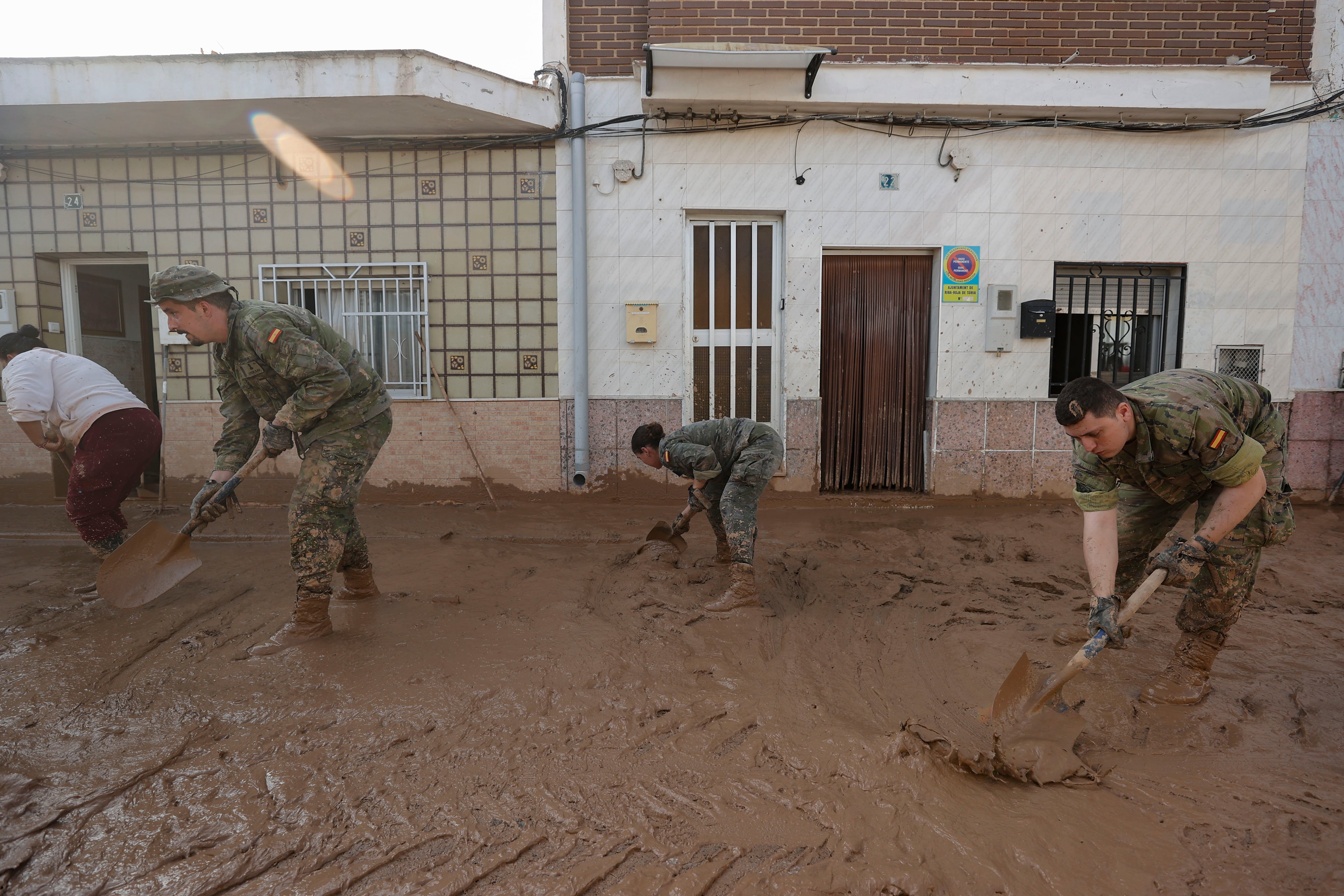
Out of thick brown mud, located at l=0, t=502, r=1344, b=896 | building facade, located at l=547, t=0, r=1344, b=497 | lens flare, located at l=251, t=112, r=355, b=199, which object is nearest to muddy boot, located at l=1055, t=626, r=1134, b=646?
thick brown mud, located at l=0, t=502, r=1344, b=896

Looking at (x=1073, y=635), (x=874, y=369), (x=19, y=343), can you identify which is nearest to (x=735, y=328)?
(x=874, y=369)

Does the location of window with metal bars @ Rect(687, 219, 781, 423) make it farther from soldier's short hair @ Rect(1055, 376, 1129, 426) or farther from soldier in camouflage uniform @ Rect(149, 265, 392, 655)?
soldier's short hair @ Rect(1055, 376, 1129, 426)

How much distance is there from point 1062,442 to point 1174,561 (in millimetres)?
3899

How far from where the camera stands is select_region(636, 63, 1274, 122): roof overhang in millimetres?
5418

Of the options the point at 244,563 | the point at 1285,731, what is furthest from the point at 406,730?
the point at 1285,731

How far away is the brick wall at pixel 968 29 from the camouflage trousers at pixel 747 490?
379cm

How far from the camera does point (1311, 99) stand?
18.6 ft

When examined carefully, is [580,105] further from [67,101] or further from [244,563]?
[244,563]

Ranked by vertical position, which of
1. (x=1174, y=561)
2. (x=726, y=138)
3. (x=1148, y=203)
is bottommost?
(x=1174, y=561)

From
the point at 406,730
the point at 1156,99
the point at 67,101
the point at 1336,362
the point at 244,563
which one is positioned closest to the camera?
the point at 406,730

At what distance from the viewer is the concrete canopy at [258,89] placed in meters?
5.00

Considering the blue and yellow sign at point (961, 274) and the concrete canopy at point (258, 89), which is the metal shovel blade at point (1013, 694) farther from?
the concrete canopy at point (258, 89)

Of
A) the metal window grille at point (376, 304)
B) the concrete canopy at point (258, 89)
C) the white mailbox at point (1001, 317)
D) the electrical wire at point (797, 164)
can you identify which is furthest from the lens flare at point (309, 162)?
the white mailbox at point (1001, 317)

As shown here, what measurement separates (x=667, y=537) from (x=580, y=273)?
2.48 metres
